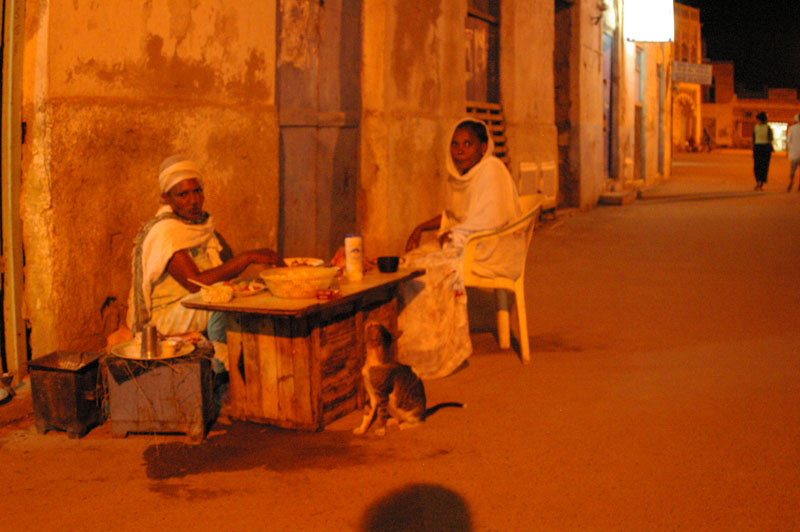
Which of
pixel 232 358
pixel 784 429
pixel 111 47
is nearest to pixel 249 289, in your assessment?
pixel 232 358

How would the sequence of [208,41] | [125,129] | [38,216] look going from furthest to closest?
[208,41] → [125,129] → [38,216]

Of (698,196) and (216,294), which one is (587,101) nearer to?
(698,196)

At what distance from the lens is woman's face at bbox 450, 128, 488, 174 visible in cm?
593

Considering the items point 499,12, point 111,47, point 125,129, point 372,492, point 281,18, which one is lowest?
point 372,492

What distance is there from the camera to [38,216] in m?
4.81

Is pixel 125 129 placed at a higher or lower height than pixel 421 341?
higher

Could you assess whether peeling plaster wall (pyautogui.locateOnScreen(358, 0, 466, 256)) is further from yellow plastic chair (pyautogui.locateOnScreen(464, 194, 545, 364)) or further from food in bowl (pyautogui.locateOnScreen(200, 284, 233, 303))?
food in bowl (pyautogui.locateOnScreen(200, 284, 233, 303))

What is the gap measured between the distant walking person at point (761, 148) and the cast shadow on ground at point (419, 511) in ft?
60.5

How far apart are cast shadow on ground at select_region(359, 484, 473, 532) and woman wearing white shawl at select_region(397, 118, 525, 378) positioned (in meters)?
1.72

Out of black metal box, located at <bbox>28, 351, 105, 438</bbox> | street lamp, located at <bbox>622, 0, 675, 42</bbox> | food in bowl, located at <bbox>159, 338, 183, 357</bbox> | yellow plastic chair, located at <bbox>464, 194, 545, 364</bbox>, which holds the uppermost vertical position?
street lamp, located at <bbox>622, 0, 675, 42</bbox>

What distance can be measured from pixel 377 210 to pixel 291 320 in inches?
150

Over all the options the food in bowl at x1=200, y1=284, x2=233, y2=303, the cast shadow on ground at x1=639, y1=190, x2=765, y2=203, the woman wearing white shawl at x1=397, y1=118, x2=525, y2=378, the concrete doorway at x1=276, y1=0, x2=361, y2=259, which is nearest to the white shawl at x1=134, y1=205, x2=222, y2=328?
the food in bowl at x1=200, y1=284, x2=233, y2=303

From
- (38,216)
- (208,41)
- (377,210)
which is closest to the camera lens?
(38,216)

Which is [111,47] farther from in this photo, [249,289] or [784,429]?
[784,429]
